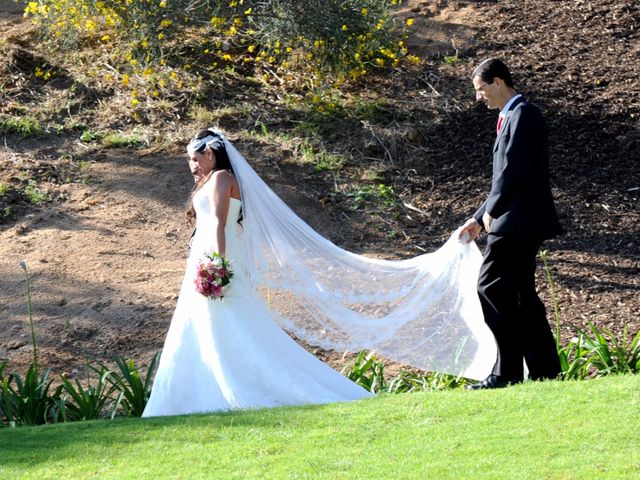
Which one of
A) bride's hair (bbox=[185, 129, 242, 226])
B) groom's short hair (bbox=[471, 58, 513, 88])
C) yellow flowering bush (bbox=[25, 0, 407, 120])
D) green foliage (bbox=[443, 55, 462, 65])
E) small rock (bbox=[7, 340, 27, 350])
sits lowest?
→ small rock (bbox=[7, 340, 27, 350])

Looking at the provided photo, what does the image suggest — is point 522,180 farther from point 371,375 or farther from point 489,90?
point 371,375

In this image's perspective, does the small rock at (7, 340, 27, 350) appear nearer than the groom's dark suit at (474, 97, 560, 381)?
No

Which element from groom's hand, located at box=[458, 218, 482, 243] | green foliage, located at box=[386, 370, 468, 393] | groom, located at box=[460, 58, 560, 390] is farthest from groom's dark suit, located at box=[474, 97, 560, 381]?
green foliage, located at box=[386, 370, 468, 393]

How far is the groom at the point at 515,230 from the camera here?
6402mm

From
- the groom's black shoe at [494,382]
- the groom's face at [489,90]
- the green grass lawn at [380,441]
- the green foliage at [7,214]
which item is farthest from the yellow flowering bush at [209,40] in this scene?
the green grass lawn at [380,441]

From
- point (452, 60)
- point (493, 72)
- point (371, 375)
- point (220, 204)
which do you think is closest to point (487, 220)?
point (493, 72)

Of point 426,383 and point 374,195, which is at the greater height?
point 374,195

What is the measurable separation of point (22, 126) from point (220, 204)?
593cm

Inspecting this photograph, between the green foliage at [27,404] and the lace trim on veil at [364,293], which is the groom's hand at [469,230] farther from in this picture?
the green foliage at [27,404]

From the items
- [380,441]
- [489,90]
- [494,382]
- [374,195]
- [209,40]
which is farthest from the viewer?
[209,40]

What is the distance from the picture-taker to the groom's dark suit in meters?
6.40

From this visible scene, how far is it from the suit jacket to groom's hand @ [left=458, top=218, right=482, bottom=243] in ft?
1.36

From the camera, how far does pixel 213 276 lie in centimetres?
675

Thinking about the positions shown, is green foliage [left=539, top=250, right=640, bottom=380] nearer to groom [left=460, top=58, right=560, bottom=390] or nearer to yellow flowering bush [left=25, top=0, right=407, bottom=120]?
groom [left=460, top=58, right=560, bottom=390]
